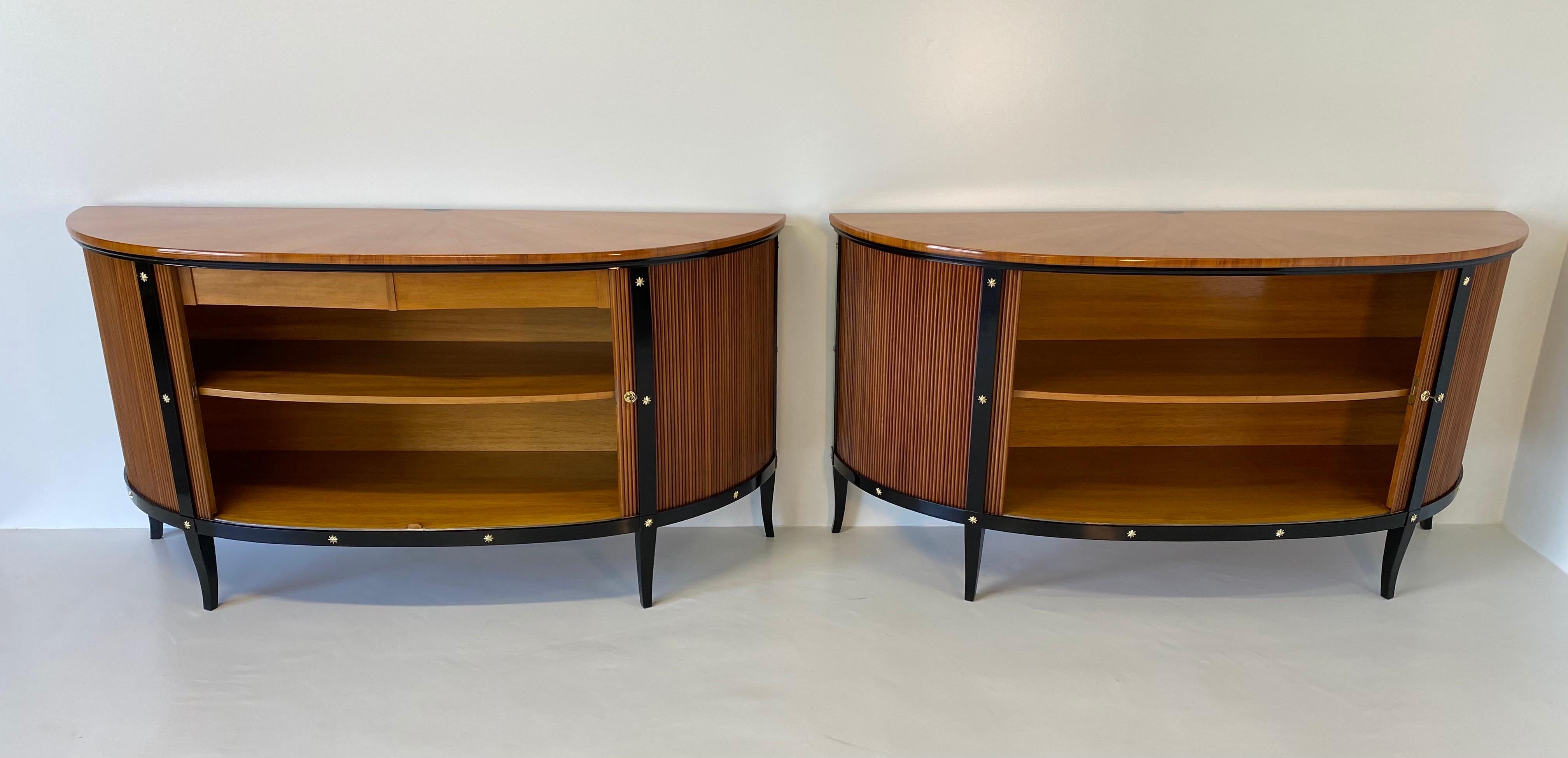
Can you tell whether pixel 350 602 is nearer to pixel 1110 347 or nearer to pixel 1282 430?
pixel 1110 347

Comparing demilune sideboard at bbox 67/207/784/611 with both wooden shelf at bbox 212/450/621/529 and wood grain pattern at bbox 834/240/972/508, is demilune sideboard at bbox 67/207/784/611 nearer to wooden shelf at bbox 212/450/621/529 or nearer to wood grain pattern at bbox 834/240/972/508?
wooden shelf at bbox 212/450/621/529

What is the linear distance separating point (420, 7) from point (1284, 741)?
8.40 ft

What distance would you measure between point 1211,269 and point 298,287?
1.90 meters

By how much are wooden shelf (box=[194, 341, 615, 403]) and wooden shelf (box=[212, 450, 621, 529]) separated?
22cm

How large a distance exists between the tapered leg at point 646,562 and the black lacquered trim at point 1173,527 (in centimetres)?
66

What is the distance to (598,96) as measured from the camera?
2.46 m

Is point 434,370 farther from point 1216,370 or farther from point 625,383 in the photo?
point 1216,370

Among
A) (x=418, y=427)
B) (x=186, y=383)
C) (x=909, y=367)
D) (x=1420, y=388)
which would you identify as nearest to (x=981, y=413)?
(x=909, y=367)

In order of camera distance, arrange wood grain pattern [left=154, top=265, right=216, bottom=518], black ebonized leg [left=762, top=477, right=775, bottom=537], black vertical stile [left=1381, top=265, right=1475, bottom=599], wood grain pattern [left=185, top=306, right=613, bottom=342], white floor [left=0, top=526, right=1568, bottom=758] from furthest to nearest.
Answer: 1. black ebonized leg [left=762, top=477, right=775, bottom=537]
2. wood grain pattern [left=185, top=306, right=613, bottom=342]
3. black vertical stile [left=1381, top=265, right=1475, bottom=599]
4. wood grain pattern [left=154, top=265, right=216, bottom=518]
5. white floor [left=0, top=526, right=1568, bottom=758]

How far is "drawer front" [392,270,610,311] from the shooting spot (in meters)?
2.00

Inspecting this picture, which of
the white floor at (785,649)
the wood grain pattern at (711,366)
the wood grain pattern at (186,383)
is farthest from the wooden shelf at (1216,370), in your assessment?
the wood grain pattern at (186,383)

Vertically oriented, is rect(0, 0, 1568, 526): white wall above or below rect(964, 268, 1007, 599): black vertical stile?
above

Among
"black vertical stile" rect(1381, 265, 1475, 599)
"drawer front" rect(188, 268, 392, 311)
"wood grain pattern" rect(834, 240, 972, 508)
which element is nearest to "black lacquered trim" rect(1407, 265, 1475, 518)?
"black vertical stile" rect(1381, 265, 1475, 599)

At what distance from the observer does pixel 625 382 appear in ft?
7.09
